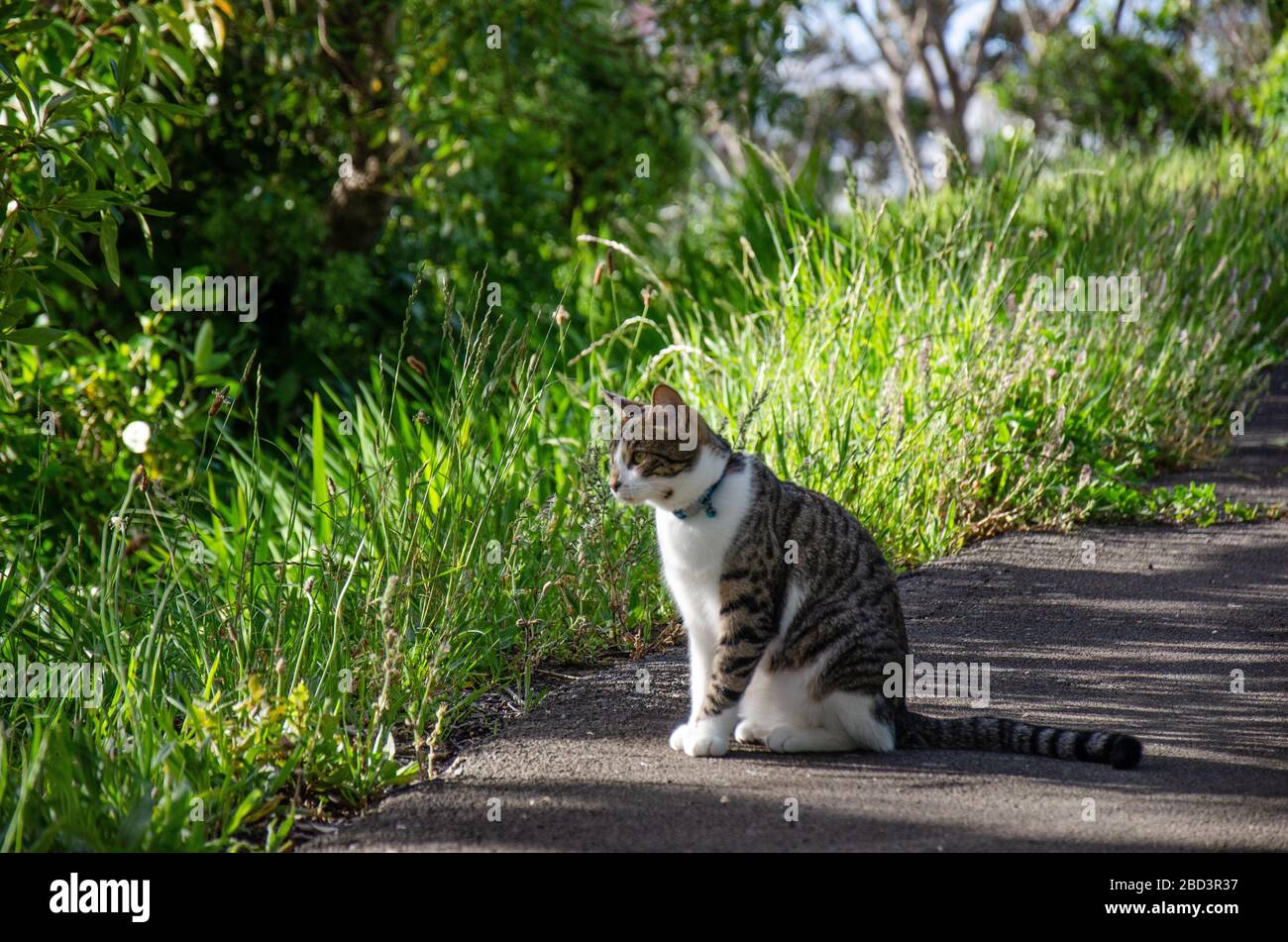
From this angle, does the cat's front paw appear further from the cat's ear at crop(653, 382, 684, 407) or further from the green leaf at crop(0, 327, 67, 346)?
the green leaf at crop(0, 327, 67, 346)

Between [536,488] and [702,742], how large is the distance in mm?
1810

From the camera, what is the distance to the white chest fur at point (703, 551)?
11.7 feet

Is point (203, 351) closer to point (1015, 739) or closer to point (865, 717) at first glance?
point (865, 717)

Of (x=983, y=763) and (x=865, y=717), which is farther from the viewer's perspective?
(x=865, y=717)

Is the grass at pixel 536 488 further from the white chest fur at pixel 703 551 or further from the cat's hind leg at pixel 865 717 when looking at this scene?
the cat's hind leg at pixel 865 717

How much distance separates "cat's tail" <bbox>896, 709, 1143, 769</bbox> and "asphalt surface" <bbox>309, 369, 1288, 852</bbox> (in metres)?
0.04

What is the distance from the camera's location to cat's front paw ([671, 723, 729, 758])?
3518 mm

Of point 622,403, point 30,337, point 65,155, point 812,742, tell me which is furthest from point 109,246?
point 812,742

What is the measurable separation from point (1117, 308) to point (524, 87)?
3.99 m

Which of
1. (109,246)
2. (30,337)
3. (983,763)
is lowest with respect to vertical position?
(983,763)

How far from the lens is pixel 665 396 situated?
11.8ft

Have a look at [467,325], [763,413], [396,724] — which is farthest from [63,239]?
[763,413]

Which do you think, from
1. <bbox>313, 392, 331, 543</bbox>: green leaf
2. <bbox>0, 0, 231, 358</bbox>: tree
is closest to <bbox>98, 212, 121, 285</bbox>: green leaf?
<bbox>0, 0, 231, 358</bbox>: tree

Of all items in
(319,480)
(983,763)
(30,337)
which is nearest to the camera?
(983,763)
